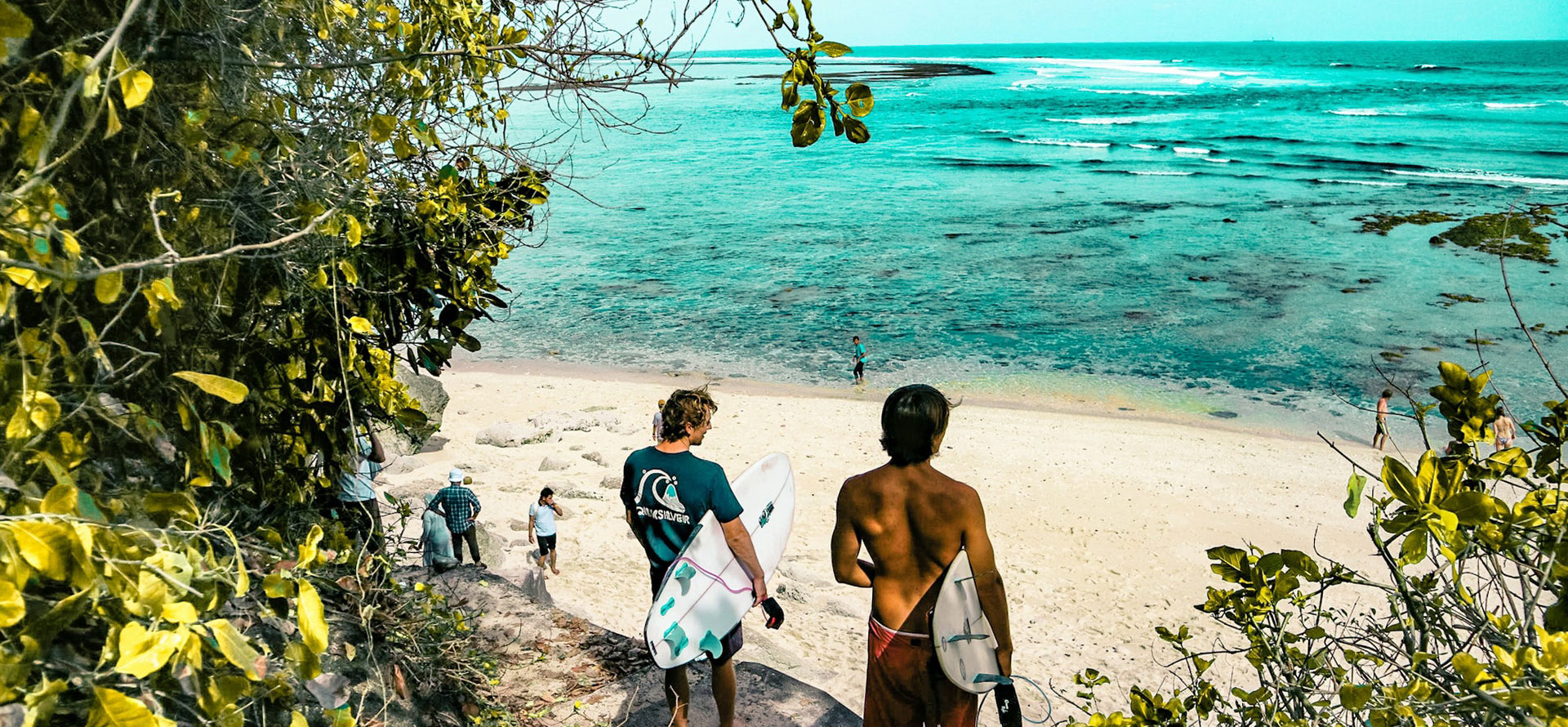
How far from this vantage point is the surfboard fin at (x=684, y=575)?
3.80 metres

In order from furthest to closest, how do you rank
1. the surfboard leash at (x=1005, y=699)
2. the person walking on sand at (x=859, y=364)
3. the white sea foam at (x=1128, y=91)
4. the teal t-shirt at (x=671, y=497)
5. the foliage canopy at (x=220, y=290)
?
the white sea foam at (x=1128, y=91), the person walking on sand at (x=859, y=364), the teal t-shirt at (x=671, y=497), the surfboard leash at (x=1005, y=699), the foliage canopy at (x=220, y=290)

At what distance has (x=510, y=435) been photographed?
12.9m

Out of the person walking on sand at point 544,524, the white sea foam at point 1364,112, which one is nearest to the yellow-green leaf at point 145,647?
the person walking on sand at point 544,524

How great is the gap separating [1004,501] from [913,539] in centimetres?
889

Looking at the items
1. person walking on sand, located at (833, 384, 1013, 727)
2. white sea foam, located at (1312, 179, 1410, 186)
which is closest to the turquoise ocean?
white sea foam, located at (1312, 179, 1410, 186)

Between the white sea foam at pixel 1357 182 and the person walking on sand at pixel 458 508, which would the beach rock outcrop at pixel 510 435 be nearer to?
the person walking on sand at pixel 458 508

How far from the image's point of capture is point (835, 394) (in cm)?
1814

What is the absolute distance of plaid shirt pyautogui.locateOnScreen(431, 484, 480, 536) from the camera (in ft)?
24.6

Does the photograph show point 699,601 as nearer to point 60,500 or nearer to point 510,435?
point 60,500

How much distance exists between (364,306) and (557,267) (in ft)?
91.4

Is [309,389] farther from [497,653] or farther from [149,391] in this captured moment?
[497,653]

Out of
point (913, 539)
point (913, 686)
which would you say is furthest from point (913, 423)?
point (913, 686)

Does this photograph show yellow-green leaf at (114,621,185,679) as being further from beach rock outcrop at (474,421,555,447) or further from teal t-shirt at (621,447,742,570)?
beach rock outcrop at (474,421,555,447)

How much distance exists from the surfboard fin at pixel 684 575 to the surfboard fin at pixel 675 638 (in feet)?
0.46
